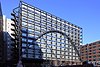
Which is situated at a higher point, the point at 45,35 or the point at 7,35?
the point at 45,35

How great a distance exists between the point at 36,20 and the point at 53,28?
20508mm

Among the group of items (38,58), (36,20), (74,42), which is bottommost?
(38,58)

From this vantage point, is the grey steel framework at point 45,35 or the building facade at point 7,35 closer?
the grey steel framework at point 45,35

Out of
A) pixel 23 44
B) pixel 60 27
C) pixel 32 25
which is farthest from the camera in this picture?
pixel 60 27

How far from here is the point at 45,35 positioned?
13538 cm

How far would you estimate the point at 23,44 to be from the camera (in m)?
114

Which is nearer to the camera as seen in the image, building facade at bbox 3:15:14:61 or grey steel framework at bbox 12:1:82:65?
grey steel framework at bbox 12:1:82:65

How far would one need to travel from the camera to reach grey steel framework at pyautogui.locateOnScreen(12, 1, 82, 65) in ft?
382

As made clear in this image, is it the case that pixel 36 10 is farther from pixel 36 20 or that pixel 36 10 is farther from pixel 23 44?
pixel 23 44

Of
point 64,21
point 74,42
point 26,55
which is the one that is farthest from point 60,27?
point 26,55

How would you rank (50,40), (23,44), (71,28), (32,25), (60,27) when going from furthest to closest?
(71,28)
(60,27)
(50,40)
(32,25)
(23,44)

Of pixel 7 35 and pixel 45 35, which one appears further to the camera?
pixel 45 35

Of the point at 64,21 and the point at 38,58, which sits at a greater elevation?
the point at 64,21

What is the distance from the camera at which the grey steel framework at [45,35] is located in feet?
382
